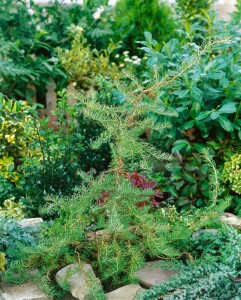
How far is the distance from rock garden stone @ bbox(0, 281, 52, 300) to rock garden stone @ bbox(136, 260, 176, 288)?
22.0 inches

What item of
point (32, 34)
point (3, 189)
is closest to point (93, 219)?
point (3, 189)

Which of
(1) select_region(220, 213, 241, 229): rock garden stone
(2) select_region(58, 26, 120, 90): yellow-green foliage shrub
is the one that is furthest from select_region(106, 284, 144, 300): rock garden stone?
(2) select_region(58, 26, 120, 90): yellow-green foliage shrub

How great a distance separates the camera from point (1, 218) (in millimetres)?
4082

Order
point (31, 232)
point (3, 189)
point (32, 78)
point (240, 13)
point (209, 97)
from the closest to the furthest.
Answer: point (31, 232) < point (209, 97) < point (3, 189) < point (240, 13) < point (32, 78)

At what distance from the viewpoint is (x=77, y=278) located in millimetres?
3744

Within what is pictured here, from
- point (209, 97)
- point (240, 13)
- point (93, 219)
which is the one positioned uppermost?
point (240, 13)

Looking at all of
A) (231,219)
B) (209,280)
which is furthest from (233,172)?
(209,280)

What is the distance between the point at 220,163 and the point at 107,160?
36.7 inches

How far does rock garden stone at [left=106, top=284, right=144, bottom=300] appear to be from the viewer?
3.64 meters

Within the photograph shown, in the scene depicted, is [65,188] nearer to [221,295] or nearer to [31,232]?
[31,232]

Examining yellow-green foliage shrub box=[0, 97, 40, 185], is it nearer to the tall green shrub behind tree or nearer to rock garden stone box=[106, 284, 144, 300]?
rock garden stone box=[106, 284, 144, 300]

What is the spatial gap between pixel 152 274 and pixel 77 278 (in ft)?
1.48

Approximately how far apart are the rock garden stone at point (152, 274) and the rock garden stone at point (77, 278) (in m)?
0.31

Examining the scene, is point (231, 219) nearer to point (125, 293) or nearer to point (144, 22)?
point (125, 293)
